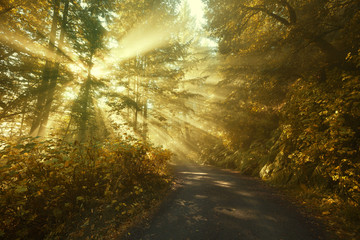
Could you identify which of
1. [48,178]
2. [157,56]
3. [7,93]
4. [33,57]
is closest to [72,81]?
[33,57]

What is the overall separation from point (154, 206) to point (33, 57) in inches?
420

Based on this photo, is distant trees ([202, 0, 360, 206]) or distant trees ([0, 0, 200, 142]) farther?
distant trees ([0, 0, 200, 142])

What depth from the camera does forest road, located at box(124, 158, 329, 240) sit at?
12.3ft

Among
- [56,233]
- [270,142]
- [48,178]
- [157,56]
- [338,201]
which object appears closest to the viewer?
[56,233]

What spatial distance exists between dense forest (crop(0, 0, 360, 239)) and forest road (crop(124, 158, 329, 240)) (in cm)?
70

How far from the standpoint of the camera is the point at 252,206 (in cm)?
527

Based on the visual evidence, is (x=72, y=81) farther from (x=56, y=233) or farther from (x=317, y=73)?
(x=317, y=73)

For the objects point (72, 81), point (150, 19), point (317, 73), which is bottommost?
point (317, 73)

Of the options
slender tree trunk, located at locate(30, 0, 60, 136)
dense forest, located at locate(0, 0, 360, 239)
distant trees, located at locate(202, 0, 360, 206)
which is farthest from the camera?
slender tree trunk, located at locate(30, 0, 60, 136)

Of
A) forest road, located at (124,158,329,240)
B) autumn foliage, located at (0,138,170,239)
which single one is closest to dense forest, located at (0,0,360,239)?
autumn foliage, located at (0,138,170,239)

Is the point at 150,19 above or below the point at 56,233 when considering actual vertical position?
above

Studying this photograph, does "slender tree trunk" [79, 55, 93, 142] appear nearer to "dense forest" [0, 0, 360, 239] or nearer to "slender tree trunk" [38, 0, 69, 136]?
"dense forest" [0, 0, 360, 239]

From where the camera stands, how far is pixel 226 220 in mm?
4355

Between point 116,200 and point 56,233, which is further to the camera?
point 116,200
